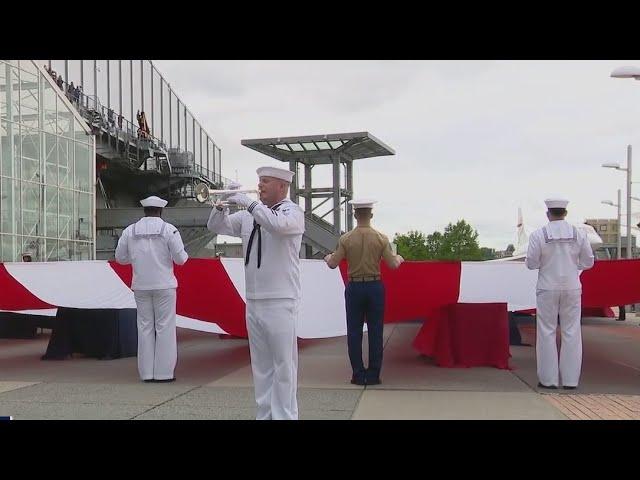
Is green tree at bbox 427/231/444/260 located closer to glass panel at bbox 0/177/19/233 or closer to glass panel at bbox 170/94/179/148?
glass panel at bbox 170/94/179/148

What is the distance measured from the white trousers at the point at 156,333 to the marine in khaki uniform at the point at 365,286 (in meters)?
1.50

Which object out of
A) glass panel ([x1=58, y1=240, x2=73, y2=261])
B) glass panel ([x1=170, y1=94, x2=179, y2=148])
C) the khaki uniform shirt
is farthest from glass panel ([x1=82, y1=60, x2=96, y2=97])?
the khaki uniform shirt

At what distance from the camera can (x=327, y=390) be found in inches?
205

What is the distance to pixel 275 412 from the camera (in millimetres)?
3572

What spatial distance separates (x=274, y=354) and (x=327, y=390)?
5.86ft

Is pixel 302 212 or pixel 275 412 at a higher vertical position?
pixel 302 212

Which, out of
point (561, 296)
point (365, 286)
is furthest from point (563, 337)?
point (365, 286)

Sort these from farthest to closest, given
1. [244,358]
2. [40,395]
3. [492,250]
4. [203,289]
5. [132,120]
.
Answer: [492,250] → [132,120] → [244,358] → [203,289] → [40,395]

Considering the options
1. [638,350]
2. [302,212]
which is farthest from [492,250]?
[302,212]

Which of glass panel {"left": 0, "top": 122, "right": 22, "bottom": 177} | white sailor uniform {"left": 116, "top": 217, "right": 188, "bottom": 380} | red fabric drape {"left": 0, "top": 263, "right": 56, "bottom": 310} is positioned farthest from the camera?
glass panel {"left": 0, "top": 122, "right": 22, "bottom": 177}

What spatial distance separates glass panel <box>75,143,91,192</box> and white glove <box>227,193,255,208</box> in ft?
73.9

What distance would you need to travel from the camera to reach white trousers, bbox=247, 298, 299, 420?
3.51 metres

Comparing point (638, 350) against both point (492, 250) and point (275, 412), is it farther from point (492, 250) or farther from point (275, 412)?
point (492, 250)
